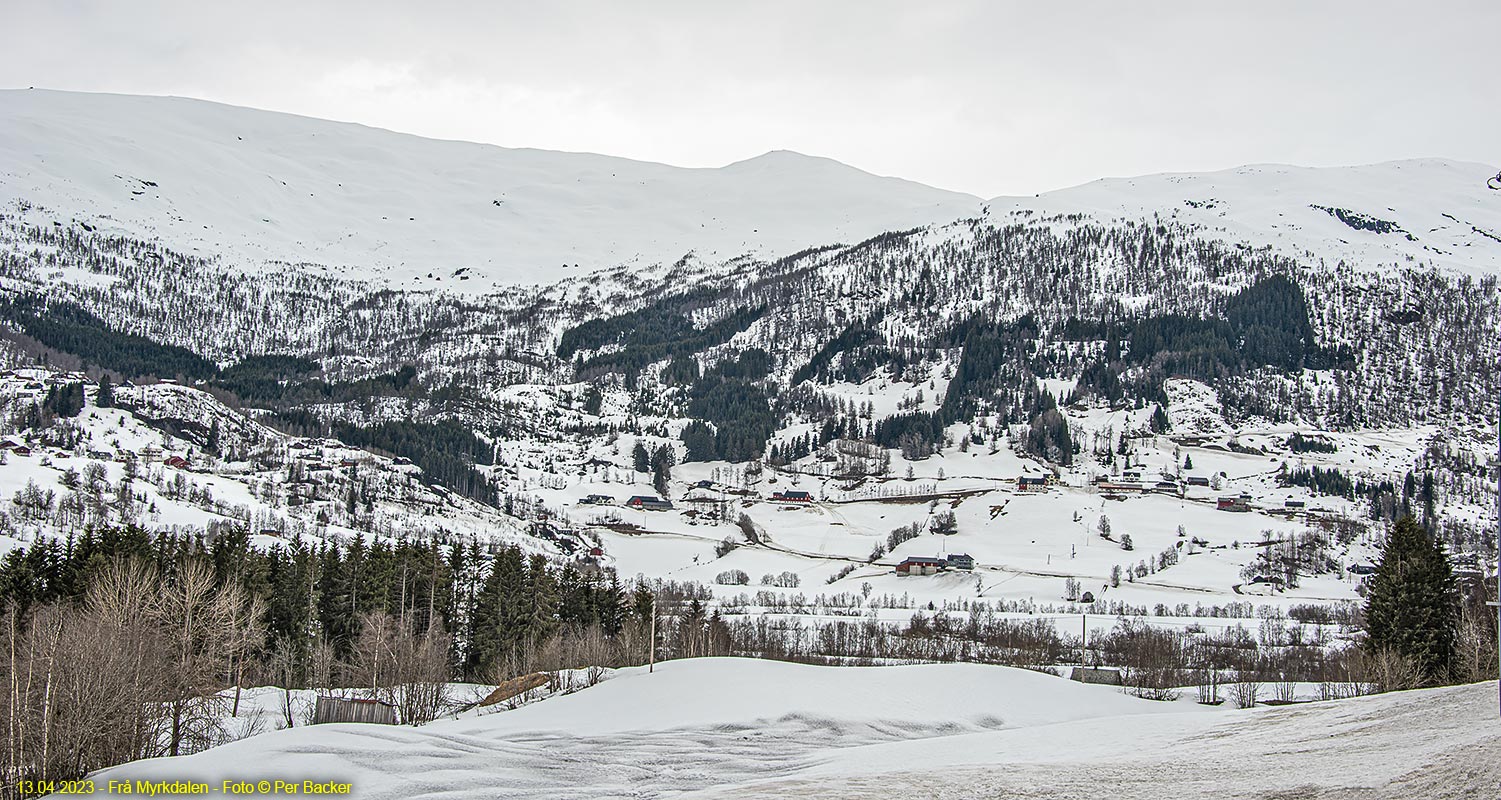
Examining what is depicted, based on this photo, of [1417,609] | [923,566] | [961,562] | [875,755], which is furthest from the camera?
[923,566]

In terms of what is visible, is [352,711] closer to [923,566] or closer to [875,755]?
[875,755]

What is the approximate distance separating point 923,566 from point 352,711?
134m

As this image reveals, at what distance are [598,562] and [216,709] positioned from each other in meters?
129

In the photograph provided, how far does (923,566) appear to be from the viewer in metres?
177

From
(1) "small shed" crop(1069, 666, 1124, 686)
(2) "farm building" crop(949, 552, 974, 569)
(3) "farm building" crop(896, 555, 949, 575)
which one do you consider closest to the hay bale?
(1) "small shed" crop(1069, 666, 1124, 686)

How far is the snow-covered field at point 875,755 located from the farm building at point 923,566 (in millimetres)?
125507

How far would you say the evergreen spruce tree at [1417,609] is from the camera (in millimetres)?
59125

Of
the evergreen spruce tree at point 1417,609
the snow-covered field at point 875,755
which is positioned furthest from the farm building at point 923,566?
the snow-covered field at point 875,755

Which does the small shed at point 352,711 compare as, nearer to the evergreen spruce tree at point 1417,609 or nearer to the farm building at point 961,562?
the evergreen spruce tree at point 1417,609

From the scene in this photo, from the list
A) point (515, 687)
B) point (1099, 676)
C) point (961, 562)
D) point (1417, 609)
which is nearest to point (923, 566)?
point (961, 562)

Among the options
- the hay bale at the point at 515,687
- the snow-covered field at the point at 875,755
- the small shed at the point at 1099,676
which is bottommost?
the small shed at the point at 1099,676

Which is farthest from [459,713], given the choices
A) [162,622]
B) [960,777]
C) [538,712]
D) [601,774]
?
[960,777]

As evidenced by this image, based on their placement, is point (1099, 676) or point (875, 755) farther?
point (1099, 676)

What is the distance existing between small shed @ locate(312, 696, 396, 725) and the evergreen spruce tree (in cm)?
5292
